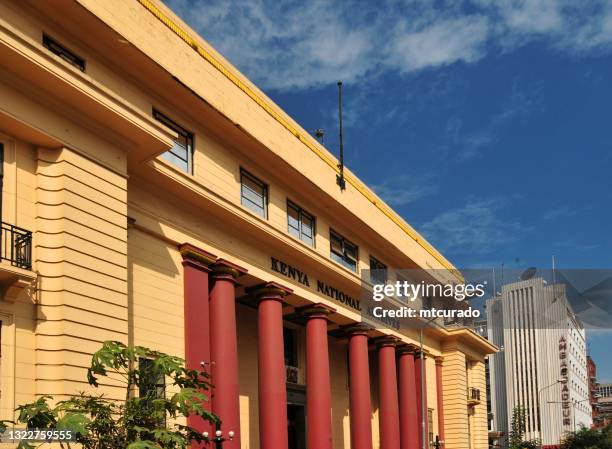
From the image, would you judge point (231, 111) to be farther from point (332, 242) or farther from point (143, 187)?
point (332, 242)

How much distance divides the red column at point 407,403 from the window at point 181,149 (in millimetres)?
22003

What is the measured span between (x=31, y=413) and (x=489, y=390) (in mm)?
131835

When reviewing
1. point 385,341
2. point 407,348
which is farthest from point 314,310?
point 407,348

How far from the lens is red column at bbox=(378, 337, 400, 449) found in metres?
41.7

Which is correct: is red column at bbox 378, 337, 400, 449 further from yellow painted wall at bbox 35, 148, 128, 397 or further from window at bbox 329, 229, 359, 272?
yellow painted wall at bbox 35, 148, 128, 397

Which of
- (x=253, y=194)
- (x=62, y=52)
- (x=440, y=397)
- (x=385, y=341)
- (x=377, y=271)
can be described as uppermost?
(x=62, y=52)

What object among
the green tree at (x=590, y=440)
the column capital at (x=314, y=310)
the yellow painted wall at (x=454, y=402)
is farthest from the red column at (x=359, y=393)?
the green tree at (x=590, y=440)

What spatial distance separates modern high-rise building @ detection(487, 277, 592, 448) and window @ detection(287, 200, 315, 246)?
95.7 m

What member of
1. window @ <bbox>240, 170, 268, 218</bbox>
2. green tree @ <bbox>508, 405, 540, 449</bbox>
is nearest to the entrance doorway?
window @ <bbox>240, 170, 268, 218</bbox>

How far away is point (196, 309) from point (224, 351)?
212cm

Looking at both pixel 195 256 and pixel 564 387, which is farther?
pixel 564 387

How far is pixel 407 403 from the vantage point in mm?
44969

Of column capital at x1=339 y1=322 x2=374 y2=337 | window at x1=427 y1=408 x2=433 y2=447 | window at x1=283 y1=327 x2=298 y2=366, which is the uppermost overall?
column capital at x1=339 y1=322 x2=374 y2=337

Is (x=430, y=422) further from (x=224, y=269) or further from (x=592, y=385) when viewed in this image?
(x=592, y=385)
